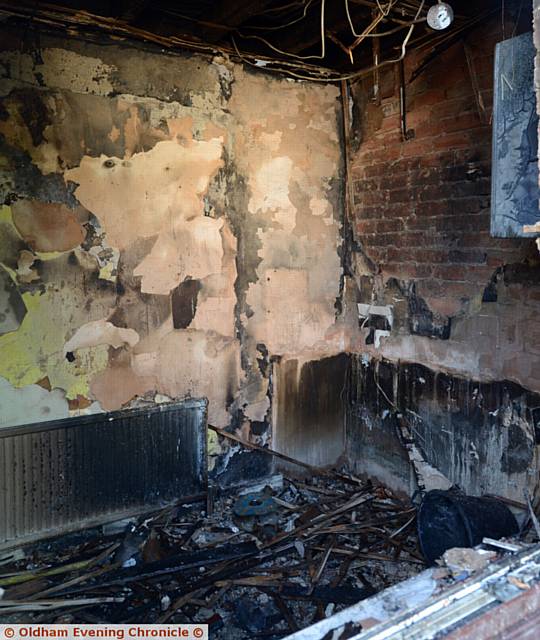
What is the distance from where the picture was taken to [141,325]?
320 centimetres

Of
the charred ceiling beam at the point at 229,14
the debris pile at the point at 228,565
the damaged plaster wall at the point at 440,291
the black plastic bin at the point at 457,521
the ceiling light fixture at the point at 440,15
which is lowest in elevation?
the debris pile at the point at 228,565

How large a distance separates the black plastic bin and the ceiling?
90.9 inches

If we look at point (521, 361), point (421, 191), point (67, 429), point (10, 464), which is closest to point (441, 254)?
point (421, 191)

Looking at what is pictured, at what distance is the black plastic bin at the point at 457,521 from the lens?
2637 millimetres

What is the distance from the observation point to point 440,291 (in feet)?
10.6

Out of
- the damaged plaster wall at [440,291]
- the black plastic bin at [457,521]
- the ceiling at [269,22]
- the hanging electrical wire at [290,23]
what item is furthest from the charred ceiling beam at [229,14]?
the black plastic bin at [457,521]

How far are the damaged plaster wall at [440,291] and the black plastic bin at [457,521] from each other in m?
0.19

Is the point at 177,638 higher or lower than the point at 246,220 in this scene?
lower

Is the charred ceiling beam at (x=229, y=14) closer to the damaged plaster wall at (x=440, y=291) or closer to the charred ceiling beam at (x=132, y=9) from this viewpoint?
the charred ceiling beam at (x=132, y=9)

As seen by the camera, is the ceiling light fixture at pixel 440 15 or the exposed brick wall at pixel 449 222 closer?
the ceiling light fixture at pixel 440 15

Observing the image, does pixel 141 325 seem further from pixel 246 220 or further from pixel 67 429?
pixel 246 220

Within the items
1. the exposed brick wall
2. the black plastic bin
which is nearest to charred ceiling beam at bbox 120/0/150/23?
the exposed brick wall

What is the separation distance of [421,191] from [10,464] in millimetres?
2834

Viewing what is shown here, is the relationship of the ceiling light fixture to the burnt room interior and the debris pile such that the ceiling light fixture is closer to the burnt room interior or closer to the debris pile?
the burnt room interior
